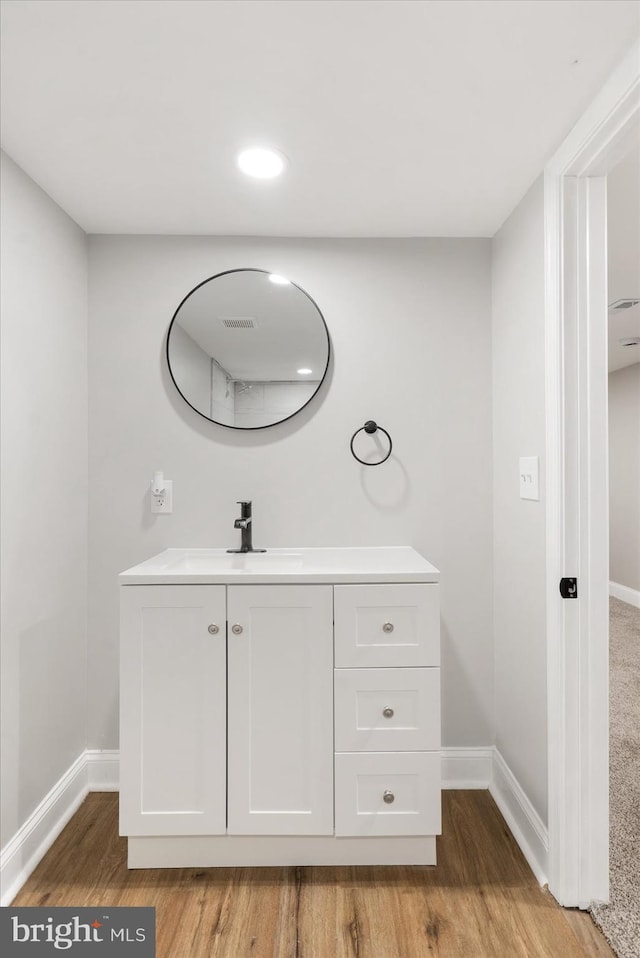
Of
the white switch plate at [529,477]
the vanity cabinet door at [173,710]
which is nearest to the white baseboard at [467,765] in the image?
the vanity cabinet door at [173,710]

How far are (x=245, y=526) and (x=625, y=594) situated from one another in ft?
16.2

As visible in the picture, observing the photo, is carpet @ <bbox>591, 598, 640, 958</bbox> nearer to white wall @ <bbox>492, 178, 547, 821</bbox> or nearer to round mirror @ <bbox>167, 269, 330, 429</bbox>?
white wall @ <bbox>492, 178, 547, 821</bbox>

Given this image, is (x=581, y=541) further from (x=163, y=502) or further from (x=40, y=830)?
(x=40, y=830)

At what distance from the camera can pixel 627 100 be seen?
4.52 ft

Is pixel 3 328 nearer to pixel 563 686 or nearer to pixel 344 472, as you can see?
pixel 344 472

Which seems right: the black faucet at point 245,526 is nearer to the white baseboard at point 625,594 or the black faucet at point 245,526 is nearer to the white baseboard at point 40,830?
the white baseboard at point 40,830

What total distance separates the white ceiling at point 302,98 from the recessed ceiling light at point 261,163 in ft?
0.12

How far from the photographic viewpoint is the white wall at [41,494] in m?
1.80

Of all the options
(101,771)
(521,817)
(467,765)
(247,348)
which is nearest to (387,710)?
(521,817)

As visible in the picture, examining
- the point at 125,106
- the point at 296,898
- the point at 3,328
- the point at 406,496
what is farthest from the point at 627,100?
the point at 296,898

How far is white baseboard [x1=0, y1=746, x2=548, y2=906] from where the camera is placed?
179cm

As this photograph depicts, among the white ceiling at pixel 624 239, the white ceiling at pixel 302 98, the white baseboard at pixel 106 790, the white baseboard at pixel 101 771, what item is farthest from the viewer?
the white baseboard at pixel 101 771

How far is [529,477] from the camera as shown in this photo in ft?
6.39

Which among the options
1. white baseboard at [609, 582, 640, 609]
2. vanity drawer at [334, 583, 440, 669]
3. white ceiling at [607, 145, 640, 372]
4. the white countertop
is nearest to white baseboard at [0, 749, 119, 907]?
the white countertop
